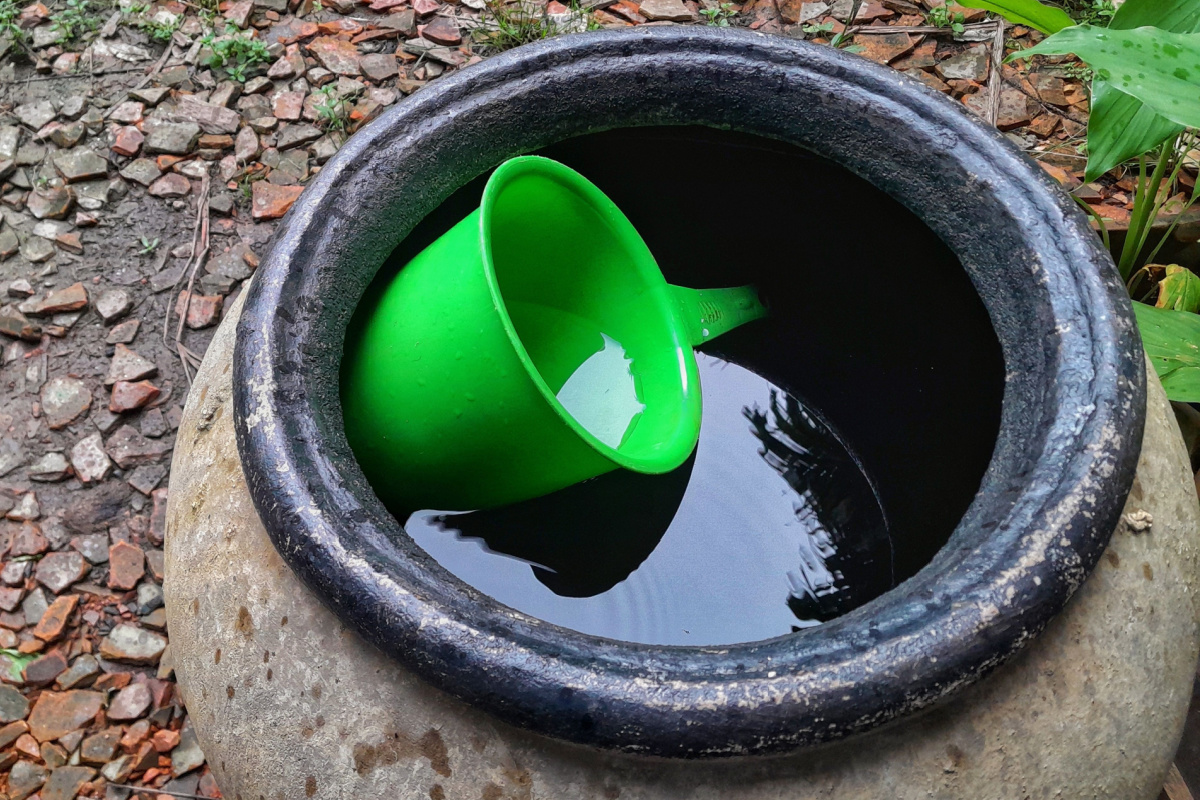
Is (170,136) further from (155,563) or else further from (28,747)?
(28,747)

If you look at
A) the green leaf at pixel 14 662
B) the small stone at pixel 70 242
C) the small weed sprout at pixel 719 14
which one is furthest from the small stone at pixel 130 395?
the small weed sprout at pixel 719 14

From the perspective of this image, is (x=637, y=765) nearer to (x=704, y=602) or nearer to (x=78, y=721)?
(x=704, y=602)

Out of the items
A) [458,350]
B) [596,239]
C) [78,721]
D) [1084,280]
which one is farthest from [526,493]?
[78,721]

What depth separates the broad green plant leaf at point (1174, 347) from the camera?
1.34 m

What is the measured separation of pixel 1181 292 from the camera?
168cm

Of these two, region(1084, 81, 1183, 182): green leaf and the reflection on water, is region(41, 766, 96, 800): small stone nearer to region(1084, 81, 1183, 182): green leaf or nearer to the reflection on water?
the reflection on water

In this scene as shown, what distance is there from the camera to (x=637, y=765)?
0.72 m

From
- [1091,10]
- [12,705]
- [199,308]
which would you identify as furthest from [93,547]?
[1091,10]

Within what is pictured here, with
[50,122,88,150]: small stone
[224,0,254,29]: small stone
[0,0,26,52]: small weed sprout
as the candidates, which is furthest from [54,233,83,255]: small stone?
[224,0,254,29]: small stone

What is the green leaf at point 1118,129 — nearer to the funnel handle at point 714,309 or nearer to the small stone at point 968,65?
the funnel handle at point 714,309

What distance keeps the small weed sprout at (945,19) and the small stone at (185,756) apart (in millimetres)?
2187

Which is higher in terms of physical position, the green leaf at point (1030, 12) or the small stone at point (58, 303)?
the green leaf at point (1030, 12)

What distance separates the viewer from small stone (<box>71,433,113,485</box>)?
67.9 inches

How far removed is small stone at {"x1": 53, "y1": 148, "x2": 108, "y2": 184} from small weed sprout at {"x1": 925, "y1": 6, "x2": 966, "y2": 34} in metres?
1.92
